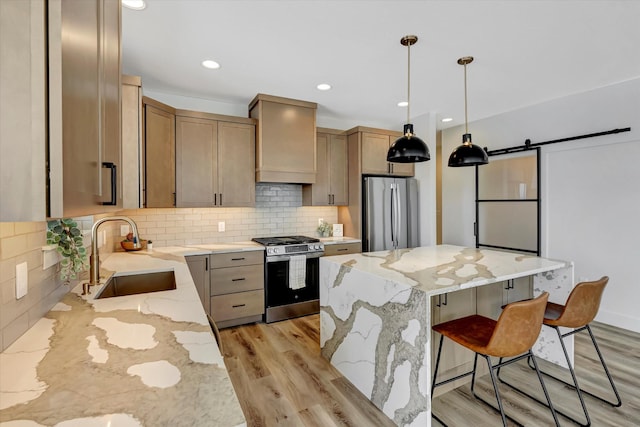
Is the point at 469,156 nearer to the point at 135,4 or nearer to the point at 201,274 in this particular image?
the point at 135,4

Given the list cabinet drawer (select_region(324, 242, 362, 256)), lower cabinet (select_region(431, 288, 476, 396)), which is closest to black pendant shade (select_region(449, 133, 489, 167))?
lower cabinet (select_region(431, 288, 476, 396))

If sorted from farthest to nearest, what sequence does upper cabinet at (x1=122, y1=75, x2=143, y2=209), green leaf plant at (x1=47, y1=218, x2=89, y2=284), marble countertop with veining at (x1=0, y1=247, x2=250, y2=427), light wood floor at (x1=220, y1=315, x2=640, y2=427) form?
upper cabinet at (x1=122, y1=75, x2=143, y2=209) → light wood floor at (x1=220, y1=315, x2=640, y2=427) → green leaf plant at (x1=47, y1=218, x2=89, y2=284) → marble countertop with veining at (x1=0, y1=247, x2=250, y2=427)

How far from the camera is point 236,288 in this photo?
11.0 feet

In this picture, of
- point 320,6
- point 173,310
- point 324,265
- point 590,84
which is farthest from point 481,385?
point 590,84

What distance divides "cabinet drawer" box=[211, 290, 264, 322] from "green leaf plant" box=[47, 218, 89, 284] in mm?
1865

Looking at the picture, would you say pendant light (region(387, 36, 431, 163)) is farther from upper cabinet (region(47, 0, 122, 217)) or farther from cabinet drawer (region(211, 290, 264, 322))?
cabinet drawer (region(211, 290, 264, 322))

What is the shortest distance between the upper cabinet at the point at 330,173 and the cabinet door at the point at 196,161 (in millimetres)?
1261

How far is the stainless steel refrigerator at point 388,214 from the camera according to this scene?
411 cm

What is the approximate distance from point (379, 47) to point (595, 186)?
3.01 m

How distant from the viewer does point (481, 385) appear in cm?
229

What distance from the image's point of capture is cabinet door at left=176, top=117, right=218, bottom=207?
3340 millimetres

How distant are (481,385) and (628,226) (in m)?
2.56

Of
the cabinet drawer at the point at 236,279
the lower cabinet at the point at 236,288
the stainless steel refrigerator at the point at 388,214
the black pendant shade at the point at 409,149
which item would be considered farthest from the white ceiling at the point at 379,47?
the cabinet drawer at the point at 236,279

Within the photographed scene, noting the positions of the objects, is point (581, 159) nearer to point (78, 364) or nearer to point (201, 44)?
point (201, 44)
